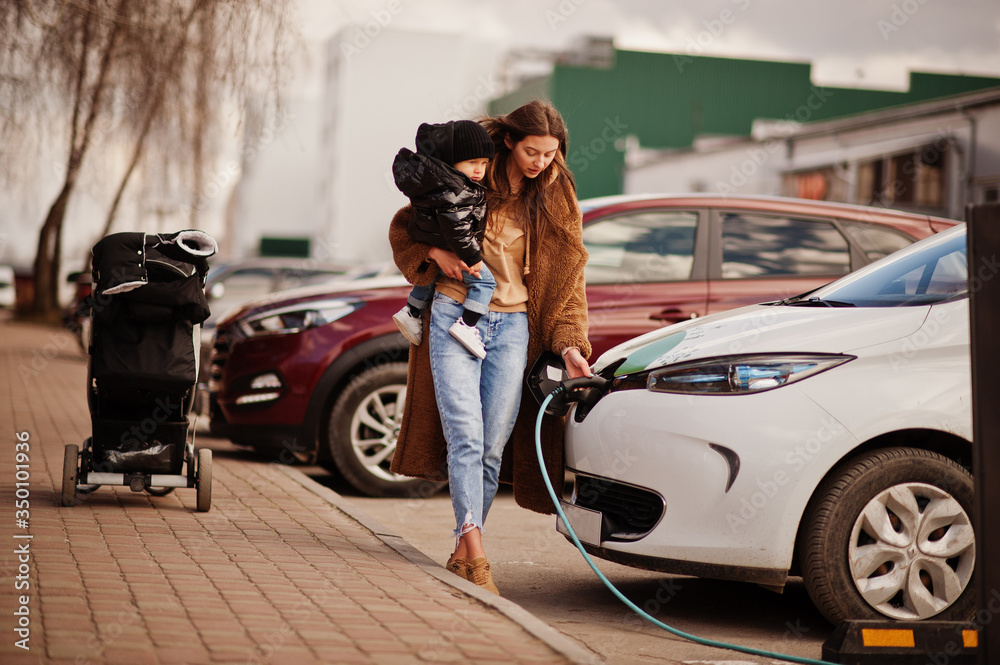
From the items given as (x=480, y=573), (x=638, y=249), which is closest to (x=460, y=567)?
(x=480, y=573)

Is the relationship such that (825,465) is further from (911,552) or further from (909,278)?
(909,278)

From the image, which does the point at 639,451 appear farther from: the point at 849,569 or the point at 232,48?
the point at 232,48

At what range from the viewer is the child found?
14.0 feet

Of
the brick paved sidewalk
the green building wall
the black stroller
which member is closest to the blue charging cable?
the brick paved sidewalk

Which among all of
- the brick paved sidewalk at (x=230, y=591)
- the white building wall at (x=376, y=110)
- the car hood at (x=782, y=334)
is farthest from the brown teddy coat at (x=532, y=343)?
the white building wall at (x=376, y=110)

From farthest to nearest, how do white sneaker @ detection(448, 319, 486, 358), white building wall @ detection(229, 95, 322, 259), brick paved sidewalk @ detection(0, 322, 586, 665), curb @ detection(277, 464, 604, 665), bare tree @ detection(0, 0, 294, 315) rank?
1. white building wall @ detection(229, 95, 322, 259)
2. bare tree @ detection(0, 0, 294, 315)
3. white sneaker @ detection(448, 319, 486, 358)
4. curb @ detection(277, 464, 604, 665)
5. brick paved sidewalk @ detection(0, 322, 586, 665)

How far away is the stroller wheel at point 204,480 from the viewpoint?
5.49m

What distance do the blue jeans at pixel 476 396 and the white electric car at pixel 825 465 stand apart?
1.92 ft

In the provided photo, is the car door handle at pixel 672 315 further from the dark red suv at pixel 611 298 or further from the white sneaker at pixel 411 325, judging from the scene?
the white sneaker at pixel 411 325

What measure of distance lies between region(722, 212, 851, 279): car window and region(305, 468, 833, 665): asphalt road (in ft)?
7.16

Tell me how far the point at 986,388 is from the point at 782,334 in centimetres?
116

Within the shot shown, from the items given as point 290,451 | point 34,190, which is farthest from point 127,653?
point 34,190

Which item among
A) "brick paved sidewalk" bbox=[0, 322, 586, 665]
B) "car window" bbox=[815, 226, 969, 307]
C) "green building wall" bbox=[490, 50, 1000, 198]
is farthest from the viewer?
"green building wall" bbox=[490, 50, 1000, 198]

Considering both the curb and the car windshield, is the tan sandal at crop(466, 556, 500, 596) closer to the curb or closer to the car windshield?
the curb
